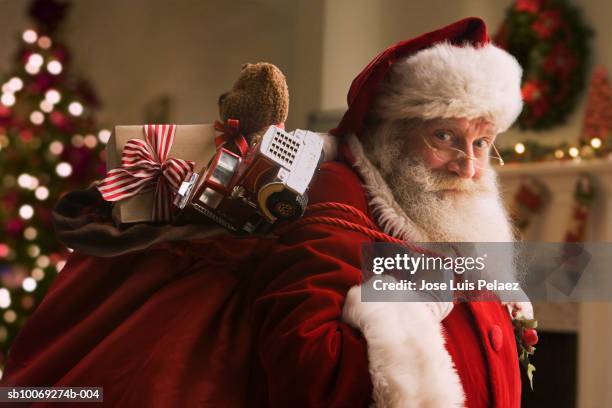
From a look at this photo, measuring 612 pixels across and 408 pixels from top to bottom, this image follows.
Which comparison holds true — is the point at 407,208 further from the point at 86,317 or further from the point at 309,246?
the point at 86,317

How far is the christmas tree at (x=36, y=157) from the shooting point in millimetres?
2723

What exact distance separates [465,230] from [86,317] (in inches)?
20.6

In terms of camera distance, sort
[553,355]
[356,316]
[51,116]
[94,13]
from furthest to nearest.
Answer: [94,13] < [553,355] < [51,116] < [356,316]

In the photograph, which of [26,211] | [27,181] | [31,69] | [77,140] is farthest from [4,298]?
[31,69]

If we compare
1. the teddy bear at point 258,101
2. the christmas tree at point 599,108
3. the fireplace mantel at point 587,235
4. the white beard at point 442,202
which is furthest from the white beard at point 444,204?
the christmas tree at point 599,108

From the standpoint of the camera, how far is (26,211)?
2715 millimetres

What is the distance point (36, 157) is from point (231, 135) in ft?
6.66

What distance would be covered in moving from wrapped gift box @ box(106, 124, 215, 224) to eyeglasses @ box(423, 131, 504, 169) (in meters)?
0.30

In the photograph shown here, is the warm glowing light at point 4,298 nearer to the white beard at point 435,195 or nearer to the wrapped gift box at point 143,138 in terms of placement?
the wrapped gift box at point 143,138

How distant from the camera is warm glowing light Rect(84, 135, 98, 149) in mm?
2941

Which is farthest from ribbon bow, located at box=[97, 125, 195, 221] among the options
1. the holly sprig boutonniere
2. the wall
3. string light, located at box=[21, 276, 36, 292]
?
the wall

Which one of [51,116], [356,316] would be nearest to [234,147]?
[356,316]

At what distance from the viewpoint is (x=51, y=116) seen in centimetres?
286

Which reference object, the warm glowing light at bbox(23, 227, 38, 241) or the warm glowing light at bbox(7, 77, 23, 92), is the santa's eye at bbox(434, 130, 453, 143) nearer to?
the warm glowing light at bbox(23, 227, 38, 241)
